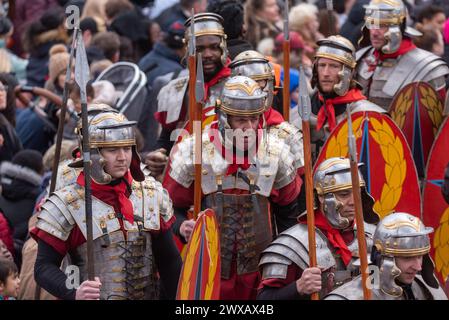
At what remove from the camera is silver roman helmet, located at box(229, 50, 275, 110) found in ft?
43.7

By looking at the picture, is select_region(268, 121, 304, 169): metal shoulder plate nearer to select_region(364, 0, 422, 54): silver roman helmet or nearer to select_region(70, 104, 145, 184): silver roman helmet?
select_region(70, 104, 145, 184): silver roman helmet

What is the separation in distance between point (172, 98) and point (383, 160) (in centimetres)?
170

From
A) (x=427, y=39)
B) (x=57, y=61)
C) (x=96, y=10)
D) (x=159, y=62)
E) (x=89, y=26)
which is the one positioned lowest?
(x=57, y=61)

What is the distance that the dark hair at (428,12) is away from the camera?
696 inches

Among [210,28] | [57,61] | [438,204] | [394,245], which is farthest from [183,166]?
[57,61]

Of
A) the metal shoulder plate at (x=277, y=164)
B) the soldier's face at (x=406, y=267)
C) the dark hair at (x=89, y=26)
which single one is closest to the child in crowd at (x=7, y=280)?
the metal shoulder plate at (x=277, y=164)

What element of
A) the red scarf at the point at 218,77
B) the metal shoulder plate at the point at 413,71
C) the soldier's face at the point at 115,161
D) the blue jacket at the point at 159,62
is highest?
the blue jacket at the point at 159,62

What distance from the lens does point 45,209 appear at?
11.3 m

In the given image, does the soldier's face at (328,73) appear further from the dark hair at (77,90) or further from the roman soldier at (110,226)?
the roman soldier at (110,226)

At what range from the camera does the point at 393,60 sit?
14.8 metres

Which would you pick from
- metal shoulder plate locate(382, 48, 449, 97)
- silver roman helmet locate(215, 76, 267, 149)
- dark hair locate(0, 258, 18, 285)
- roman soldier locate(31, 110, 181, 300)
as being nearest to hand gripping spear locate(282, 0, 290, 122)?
metal shoulder plate locate(382, 48, 449, 97)

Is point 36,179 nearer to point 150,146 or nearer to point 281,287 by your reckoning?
point 150,146

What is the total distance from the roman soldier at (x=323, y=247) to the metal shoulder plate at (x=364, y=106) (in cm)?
187

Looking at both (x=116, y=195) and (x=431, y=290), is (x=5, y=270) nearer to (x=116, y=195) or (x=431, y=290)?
(x=116, y=195)
